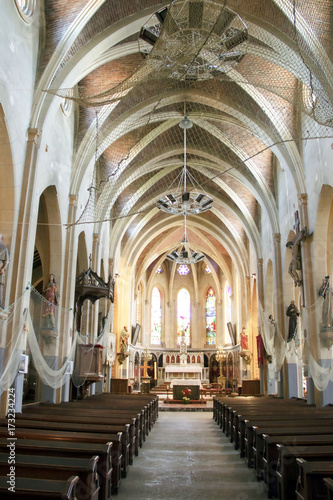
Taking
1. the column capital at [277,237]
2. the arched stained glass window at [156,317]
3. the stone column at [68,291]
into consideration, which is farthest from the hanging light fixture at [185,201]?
the arched stained glass window at [156,317]

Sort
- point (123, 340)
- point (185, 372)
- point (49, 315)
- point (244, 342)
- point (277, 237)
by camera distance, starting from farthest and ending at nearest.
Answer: point (185, 372) < point (123, 340) < point (244, 342) < point (277, 237) < point (49, 315)

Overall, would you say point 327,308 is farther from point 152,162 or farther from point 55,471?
point 152,162

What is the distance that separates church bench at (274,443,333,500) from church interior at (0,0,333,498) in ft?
15.3

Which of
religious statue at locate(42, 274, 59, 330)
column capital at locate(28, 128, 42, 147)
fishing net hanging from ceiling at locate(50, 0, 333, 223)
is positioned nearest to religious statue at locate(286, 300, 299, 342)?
fishing net hanging from ceiling at locate(50, 0, 333, 223)

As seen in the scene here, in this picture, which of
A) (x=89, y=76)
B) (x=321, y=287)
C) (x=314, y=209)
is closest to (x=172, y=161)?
(x=89, y=76)

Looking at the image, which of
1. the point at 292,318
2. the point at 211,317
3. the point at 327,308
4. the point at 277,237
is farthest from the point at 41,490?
the point at 211,317

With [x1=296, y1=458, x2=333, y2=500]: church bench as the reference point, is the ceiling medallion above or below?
above

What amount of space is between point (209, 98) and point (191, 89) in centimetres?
77

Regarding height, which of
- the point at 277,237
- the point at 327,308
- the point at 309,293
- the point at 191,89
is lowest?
the point at 327,308

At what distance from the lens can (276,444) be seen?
5668 mm

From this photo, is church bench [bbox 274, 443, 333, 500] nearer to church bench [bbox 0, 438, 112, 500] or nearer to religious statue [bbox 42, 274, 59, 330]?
church bench [bbox 0, 438, 112, 500]

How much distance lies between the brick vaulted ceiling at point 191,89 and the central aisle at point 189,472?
5567mm

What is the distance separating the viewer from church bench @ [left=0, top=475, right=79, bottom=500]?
3.24 metres

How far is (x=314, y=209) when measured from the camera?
13.4 meters
